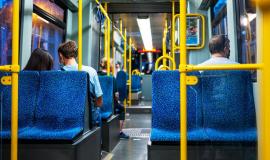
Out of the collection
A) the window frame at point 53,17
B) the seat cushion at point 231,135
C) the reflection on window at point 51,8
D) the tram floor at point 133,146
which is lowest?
the tram floor at point 133,146

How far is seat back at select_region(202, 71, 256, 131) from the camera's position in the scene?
1994mm

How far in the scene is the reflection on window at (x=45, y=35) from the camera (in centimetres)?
429

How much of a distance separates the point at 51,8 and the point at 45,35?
47cm

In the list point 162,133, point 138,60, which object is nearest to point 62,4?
point 162,133

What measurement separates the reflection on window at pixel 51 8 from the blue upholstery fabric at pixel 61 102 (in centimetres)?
196

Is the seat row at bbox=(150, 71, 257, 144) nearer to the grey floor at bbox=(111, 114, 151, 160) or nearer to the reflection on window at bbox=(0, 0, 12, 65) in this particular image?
the grey floor at bbox=(111, 114, 151, 160)

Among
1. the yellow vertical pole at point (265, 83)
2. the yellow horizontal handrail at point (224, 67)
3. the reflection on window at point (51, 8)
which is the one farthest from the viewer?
the reflection on window at point (51, 8)

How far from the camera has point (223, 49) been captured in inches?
102

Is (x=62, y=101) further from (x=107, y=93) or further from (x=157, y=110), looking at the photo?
(x=107, y=93)

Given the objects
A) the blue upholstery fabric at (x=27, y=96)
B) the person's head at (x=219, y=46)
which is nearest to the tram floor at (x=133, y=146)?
the blue upholstery fabric at (x=27, y=96)

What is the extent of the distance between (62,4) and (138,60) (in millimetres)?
14721

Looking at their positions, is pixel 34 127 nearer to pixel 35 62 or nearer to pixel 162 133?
pixel 35 62

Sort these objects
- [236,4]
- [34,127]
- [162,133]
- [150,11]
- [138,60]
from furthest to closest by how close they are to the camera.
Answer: [138,60], [150,11], [236,4], [34,127], [162,133]

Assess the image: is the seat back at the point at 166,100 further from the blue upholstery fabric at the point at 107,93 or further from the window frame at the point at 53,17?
the window frame at the point at 53,17
